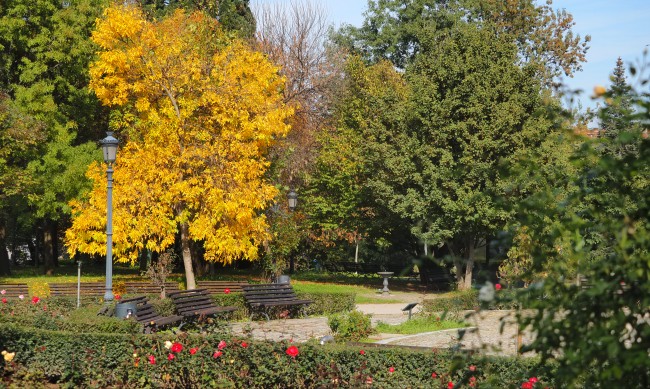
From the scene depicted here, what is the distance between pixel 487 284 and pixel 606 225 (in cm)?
65

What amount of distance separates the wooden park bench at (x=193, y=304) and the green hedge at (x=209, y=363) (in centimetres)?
589

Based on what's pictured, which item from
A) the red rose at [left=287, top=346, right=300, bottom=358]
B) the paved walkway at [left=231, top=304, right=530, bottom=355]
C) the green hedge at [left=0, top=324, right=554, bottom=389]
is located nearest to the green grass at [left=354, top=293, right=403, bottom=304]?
the paved walkway at [left=231, top=304, right=530, bottom=355]

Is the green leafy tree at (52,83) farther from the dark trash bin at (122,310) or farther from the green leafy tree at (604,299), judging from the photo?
the green leafy tree at (604,299)

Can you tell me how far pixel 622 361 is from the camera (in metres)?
3.59

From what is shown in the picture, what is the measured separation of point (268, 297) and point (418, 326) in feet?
13.1

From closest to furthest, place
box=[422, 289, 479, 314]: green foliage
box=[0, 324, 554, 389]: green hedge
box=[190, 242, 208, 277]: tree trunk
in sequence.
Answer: box=[0, 324, 554, 389]: green hedge < box=[422, 289, 479, 314]: green foliage < box=[190, 242, 208, 277]: tree trunk

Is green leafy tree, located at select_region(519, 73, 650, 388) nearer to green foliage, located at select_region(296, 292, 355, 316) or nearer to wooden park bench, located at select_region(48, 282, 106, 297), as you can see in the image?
green foliage, located at select_region(296, 292, 355, 316)

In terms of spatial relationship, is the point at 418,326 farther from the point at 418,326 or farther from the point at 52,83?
the point at 52,83

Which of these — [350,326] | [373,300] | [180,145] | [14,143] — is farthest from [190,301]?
[14,143]

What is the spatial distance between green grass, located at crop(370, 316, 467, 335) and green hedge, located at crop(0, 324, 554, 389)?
8.14m

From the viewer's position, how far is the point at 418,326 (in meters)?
19.8

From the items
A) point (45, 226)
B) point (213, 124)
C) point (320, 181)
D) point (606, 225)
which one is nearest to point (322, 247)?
point (320, 181)

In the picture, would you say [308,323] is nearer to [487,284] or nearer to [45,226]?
[487,284]

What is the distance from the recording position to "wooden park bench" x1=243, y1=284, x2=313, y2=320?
69.6 feet
